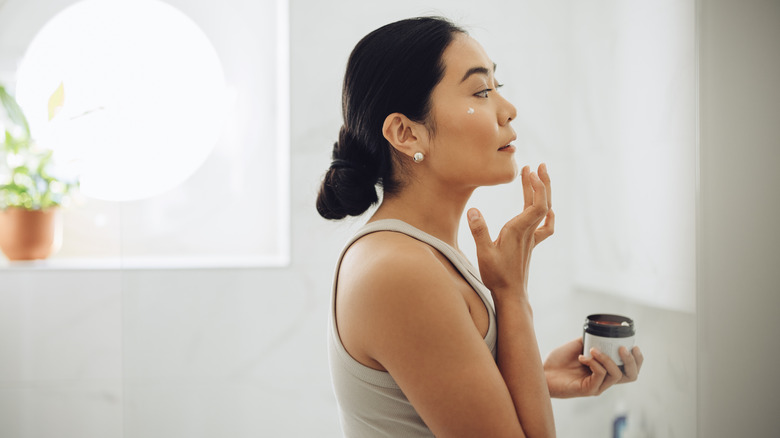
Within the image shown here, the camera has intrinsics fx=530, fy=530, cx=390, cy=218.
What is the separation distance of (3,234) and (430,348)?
1211 mm

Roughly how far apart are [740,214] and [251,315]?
43.2 inches

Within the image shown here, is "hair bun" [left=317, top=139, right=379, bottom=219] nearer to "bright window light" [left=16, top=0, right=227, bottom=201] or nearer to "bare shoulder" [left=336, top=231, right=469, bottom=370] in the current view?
"bare shoulder" [left=336, top=231, right=469, bottom=370]

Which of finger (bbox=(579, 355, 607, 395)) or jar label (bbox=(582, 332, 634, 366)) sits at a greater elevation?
jar label (bbox=(582, 332, 634, 366))

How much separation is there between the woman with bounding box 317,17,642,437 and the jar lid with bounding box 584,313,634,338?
3 centimetres

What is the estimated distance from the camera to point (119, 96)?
1.27m

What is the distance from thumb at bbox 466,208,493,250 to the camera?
2.11 ft

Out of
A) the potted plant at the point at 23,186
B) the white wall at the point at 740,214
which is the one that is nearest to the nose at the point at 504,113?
the white wall at the point at 740,214

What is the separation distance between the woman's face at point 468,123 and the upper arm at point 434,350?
20 centimetres

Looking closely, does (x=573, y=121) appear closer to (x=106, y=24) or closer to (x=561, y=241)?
(x=561, y=241)

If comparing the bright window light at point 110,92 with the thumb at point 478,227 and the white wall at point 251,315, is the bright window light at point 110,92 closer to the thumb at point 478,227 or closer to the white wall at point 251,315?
the white wall at point 251,315

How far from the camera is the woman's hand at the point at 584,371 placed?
32.2 inches

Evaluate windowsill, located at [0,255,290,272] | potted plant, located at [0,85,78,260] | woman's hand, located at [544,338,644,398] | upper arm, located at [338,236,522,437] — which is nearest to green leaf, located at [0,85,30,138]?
potted plant, located at [0,85,78,260]

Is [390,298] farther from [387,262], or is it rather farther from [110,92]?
[110,92]

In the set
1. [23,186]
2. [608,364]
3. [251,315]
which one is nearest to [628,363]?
[608,364]
